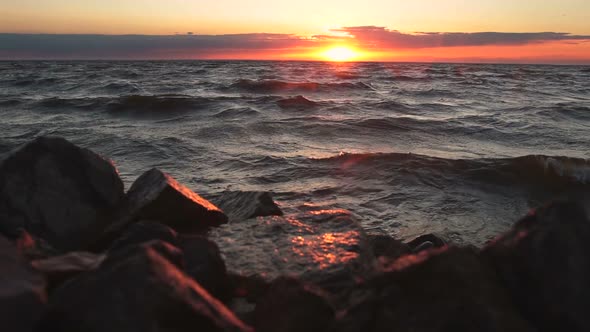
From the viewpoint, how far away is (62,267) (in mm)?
2225

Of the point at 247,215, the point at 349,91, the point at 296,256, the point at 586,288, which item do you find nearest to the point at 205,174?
the point at 247,215

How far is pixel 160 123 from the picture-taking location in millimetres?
13336

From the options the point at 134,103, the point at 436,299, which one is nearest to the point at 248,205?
the point at 436,299

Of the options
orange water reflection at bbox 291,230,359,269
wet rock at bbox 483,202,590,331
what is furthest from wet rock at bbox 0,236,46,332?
wet rock at bbox 483,202,590,331

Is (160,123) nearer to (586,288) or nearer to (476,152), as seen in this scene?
(476,152)

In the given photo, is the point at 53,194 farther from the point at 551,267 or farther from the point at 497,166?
the point at 497,166

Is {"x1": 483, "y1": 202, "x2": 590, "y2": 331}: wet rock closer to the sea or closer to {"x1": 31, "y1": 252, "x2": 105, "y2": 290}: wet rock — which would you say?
{"x1": 31, "y1": 252, "x2": 105, "y2": 290}: wet rock

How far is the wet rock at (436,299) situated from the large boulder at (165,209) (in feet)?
6.20

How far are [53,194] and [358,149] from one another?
22.7ft

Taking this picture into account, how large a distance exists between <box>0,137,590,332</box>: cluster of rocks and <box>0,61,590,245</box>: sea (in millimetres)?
2394

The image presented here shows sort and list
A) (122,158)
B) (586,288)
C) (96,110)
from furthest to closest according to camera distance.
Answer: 1. (96,110)
2. (122,158)
3. (586,288)

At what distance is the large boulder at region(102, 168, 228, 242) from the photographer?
134 inches

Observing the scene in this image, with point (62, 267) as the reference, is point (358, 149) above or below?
below

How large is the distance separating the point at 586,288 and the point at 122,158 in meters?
8.06
